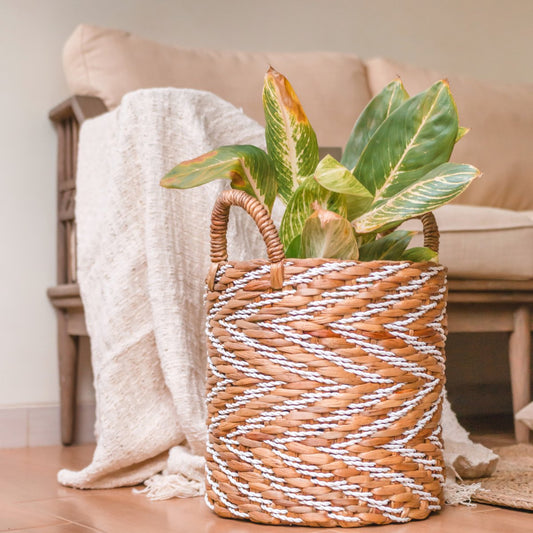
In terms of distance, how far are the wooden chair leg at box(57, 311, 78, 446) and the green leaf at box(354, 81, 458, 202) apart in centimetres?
101

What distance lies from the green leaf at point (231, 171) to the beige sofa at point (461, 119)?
2.15 ft

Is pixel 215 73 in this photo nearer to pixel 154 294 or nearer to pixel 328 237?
pixel 154 294

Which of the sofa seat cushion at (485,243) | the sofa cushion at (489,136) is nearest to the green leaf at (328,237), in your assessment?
the sofa seat cushion at (485,243)

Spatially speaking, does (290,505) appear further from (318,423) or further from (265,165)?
(265,165)

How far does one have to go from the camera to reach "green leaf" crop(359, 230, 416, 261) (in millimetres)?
982

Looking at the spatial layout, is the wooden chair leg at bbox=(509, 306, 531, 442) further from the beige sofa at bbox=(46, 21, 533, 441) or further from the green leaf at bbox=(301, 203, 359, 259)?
the green leaf at bbox=(301, 203, 359, 259)

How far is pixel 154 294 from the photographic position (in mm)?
1202

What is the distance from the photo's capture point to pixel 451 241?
5.02ft

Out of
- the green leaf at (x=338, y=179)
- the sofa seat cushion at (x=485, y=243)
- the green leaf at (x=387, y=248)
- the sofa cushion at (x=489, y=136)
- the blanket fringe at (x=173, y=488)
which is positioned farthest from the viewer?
the sofa cushion at (x=489, y=136)

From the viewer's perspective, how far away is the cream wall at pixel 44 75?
1765 mm

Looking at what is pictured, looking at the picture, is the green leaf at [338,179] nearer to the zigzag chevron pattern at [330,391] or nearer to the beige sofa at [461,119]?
the zigzag chevron pattern at [330,391]

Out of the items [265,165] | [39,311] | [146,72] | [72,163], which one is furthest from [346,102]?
[265,165]

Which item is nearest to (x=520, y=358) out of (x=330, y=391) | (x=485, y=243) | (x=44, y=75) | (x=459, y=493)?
(x=485, y=243)

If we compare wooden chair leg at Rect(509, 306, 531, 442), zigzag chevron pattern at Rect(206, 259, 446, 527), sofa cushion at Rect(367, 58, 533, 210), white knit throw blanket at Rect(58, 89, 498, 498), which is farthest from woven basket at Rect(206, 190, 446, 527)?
sofa cushion at Rect(367, 58, 533, 210)
